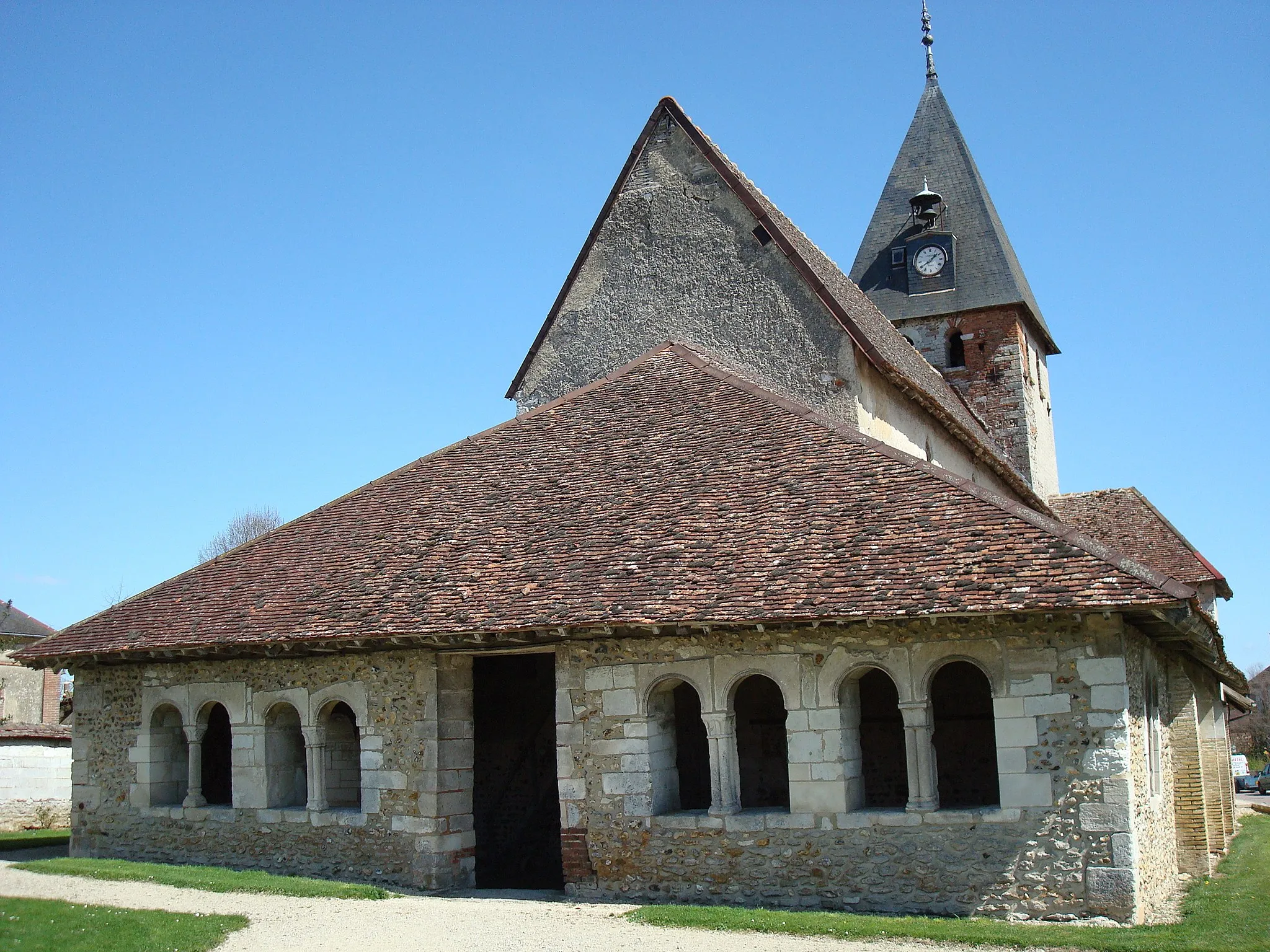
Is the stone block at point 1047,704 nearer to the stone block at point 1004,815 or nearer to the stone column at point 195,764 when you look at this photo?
the stone block at point 1004,815

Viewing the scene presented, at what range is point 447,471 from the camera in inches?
561

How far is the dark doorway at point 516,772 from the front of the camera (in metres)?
13.8

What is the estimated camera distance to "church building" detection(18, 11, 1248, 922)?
9.29 metres

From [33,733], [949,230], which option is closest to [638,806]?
[33,733]

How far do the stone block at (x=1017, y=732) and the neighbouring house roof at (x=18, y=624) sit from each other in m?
31.7

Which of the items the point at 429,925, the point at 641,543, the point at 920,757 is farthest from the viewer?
the point at 641,543

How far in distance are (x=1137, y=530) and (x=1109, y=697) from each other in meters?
12.0

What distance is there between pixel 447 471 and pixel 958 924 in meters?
8.00

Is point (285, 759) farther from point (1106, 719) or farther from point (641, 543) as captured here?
point (1106, 719)

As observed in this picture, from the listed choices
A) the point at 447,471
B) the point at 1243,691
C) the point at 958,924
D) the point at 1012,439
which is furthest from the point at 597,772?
the point at 1012,439

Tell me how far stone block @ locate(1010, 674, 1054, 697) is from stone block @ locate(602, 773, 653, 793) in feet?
10.8

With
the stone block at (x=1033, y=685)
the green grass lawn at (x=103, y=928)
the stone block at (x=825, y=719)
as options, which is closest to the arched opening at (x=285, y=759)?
the green grass lawn at (x=103, y=928)

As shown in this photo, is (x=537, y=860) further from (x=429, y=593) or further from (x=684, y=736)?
(x=429, y=593)

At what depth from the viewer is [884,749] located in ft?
41.5
